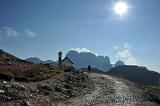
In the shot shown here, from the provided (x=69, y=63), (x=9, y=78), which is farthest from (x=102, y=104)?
(x=69, y=63)

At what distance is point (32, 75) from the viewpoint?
1703 inches

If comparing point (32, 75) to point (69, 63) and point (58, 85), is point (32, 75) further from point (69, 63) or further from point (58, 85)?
point (69, 63)

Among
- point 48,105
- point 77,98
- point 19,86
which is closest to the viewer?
point 48,105

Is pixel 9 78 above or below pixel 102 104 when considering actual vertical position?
above

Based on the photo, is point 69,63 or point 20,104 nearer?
point 20,104

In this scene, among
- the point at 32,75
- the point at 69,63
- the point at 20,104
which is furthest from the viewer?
the point at 69,63

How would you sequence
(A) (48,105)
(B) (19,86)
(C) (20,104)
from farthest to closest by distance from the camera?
(B) (19,86) < (A) (48,105) < (C) (20,104)

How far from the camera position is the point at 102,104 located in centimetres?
3272

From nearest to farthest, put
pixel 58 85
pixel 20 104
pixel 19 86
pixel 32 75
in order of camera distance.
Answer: pixel 20 104
pixel 19 86
pixel 58 85
pixel 32 75

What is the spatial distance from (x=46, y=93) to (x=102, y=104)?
259 inches

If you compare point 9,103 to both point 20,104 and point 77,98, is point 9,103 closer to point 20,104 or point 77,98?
point 20,104

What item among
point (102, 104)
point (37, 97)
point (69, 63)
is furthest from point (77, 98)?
point (69, 63)

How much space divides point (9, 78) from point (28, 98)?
8.53 metres

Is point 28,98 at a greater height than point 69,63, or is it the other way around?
point 69,63
